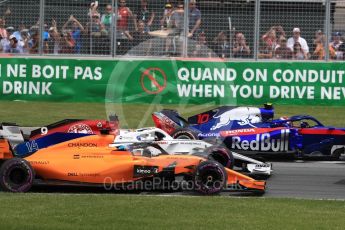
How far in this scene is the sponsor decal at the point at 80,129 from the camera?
522 inches

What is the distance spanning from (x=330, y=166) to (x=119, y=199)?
16.9ft

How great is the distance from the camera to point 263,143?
46.6ft

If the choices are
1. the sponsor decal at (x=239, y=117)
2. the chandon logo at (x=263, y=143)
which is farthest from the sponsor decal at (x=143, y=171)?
the sponsor decal at (x=239, y=117)

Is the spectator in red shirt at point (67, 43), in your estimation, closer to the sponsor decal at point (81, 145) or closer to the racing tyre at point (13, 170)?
the sponsor decal at point (81, 145)

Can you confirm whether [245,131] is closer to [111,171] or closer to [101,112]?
[111,171]

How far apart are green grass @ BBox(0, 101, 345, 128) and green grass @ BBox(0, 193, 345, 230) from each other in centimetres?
823

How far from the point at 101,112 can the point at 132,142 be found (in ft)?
28.2

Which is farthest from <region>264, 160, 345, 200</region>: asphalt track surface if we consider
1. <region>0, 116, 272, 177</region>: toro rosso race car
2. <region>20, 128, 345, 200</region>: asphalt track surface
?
<region>0, 116, 272, 177</region>: toro rosso race car

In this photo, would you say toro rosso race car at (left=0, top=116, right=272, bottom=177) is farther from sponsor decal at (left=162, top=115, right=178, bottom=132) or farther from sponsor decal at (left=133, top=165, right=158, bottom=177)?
sponsor decal at (left=162, top=115, right=178, bottom=132)

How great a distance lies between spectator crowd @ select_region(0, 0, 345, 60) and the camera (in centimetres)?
2147

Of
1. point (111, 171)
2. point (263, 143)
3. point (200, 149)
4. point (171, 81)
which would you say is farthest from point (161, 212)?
point (171, 81)

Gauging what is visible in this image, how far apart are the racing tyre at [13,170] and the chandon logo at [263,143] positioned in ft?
14.6

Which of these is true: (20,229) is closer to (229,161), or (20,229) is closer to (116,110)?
(229,161)

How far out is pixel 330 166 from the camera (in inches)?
561
